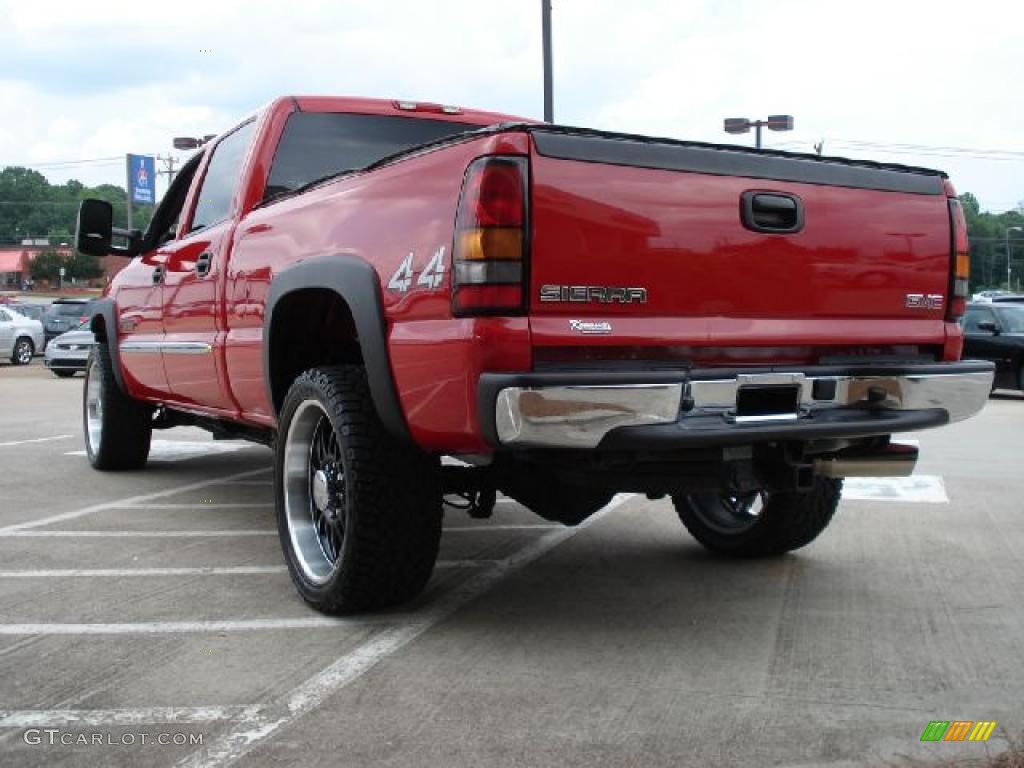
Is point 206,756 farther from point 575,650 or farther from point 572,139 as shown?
point 572,139

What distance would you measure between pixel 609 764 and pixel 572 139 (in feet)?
5.96

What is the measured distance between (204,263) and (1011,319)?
14.4m

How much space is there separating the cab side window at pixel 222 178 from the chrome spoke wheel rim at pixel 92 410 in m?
2.44

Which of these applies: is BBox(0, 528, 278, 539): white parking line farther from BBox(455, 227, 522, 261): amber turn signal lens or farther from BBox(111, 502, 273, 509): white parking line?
BBox(455, 227, 522, 261): amber turn signal lens

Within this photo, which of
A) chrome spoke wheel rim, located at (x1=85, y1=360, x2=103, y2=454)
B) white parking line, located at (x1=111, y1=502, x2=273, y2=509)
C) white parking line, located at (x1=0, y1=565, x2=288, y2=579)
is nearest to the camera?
white parking line, located at (x1=0, y1=565, x2=288, y2=579)

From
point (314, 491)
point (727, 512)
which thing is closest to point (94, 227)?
point (314, 491)

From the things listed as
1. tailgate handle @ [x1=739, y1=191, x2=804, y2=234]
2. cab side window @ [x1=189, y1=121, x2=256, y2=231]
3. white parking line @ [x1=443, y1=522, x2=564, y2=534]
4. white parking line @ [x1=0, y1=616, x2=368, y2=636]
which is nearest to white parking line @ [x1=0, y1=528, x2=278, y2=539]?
white parking line @ [x1=443, y1=522, x2=564, y2=534]

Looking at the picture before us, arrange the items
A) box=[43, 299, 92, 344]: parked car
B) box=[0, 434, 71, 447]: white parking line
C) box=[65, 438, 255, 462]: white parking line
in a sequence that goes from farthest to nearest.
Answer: box=[43, 299, 92, 344]: parked car
box=[0, 434, 71, 447]: white parking line
box=[65, 438, 255, 462]: white parking line

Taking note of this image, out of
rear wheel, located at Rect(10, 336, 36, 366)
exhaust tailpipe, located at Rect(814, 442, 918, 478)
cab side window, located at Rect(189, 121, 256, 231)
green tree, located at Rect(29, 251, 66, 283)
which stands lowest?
rear wheel, located at Rect(10, 336, 36, 366)

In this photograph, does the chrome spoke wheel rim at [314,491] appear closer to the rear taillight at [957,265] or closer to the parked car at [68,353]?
the rear taillight at [957,265]

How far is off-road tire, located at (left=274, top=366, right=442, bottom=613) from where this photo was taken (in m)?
4.02

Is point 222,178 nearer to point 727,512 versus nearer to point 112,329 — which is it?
point 112,329

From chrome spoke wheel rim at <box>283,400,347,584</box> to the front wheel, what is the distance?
1.52 meters

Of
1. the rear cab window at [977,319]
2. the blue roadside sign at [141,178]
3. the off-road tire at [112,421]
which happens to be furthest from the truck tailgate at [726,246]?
the blue roadside sign at [141,178]
